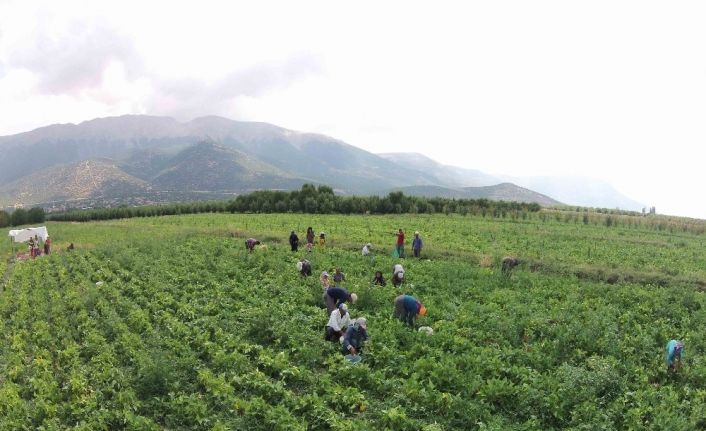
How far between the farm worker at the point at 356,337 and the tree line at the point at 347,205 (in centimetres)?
4788

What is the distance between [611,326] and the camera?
14570 mm

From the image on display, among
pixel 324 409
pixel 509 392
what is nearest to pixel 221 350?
pixel 324 409

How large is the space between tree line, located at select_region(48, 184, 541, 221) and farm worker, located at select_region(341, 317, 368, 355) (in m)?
47.9

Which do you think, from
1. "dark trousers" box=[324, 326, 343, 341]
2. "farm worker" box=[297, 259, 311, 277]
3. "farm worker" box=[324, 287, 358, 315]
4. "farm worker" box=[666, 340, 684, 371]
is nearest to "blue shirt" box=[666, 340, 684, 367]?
"farm worker" box=[666, 340, 684, 371]

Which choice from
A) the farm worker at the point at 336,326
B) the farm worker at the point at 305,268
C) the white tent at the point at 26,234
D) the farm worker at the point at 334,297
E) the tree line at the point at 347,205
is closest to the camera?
the farm worker at the point at 336,326

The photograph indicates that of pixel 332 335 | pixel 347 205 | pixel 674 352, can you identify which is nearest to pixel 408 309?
pixel 332 335

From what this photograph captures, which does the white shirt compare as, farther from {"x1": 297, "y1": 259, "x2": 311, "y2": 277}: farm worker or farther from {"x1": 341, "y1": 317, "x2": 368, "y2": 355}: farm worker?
{"x1": 297, "y1": 259, "x2": 311, "y2": 277}: farm worker

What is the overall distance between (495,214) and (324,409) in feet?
174

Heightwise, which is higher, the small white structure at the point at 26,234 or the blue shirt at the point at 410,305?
the blue shirt at the point at 410,305

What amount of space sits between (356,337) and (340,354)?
29.7 inches

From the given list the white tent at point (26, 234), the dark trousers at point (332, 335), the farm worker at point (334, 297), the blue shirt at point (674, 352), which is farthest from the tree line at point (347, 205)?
the dark trousers at point (332, 335)

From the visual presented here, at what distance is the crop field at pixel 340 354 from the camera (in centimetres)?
1005

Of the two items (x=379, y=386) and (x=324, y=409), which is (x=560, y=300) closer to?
(x=379, y=386)

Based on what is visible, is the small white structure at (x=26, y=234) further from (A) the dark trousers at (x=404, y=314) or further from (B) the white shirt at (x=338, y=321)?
(A) the dark trousers at (x=404, y=314)
